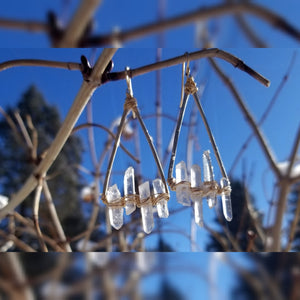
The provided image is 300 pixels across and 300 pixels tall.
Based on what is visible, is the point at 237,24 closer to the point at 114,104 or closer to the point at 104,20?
the point at 104,20

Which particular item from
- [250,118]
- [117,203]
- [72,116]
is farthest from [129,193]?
[250,118]

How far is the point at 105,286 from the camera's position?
51 centimetres

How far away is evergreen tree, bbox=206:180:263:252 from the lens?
0.66 metres

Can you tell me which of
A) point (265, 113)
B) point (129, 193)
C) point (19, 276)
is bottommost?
point (19, 276)

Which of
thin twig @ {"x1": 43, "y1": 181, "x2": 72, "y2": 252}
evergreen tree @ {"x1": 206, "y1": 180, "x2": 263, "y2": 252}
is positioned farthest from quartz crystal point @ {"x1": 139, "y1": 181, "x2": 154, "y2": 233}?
thin twig @ {"x1": 43, "y1": 181, "x2": 72, "y2": 252}

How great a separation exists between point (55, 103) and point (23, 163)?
0.21 m

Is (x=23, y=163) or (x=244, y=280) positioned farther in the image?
(x=23, y=163)

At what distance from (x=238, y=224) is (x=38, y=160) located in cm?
42

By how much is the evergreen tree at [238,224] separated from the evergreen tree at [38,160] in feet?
1.00

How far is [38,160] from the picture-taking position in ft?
2.41

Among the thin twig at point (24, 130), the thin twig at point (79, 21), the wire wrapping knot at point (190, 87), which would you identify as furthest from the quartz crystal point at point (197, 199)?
the thin twig at point (24, 130)

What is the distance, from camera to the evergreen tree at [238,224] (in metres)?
0.66

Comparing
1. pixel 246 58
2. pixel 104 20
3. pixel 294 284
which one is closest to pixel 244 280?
pixel 294 284

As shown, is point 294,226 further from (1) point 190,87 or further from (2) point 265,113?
(1) point 190,87
